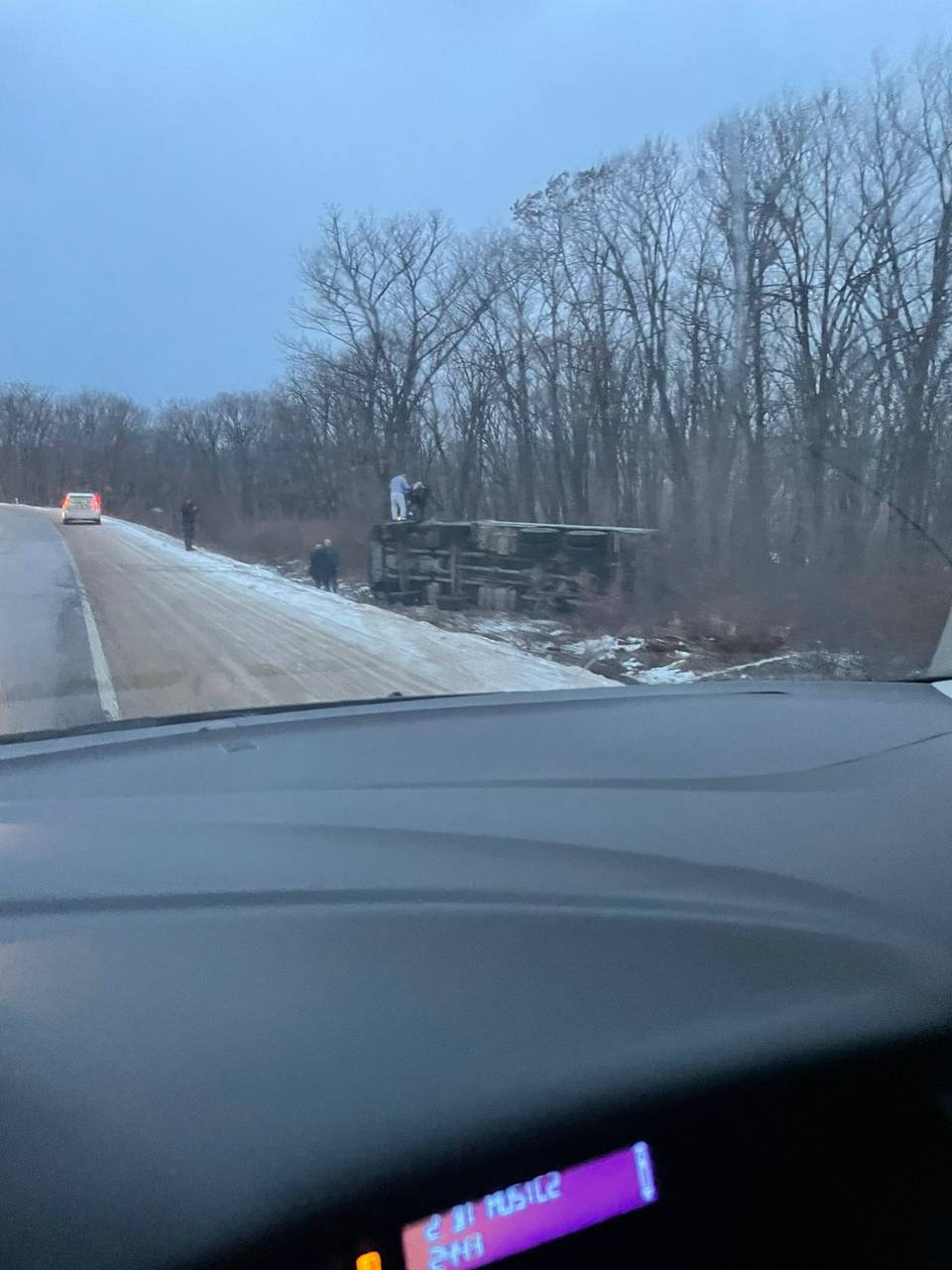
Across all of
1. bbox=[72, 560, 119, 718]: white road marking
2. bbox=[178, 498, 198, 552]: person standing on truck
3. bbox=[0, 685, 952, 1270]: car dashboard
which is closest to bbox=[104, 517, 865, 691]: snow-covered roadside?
bbox=[72, 560, 119, 718]: white road marking

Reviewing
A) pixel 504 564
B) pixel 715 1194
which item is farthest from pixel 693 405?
pixel 715 1194

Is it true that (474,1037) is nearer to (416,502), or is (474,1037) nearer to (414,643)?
(414,643)

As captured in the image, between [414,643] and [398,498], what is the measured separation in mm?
7172

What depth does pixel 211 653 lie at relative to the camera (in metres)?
10.6

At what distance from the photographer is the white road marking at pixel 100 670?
8152 mm

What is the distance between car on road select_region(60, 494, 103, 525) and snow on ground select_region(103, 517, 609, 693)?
1133 inches

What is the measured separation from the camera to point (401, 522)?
60.9 feet

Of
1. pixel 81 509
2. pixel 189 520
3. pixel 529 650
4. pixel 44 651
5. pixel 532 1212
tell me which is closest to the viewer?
pixel 532 1212

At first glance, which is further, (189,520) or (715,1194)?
(189,520)

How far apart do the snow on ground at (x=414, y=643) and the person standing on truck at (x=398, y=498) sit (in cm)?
187

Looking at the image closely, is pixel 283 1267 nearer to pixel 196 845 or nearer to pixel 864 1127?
pixel 864 1127

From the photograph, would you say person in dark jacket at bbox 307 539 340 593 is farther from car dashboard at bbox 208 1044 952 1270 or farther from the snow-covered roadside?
car dashboard at bbox 208 1044 952 1270

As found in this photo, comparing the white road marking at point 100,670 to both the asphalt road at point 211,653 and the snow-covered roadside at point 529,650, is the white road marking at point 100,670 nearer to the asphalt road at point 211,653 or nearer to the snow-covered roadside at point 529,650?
the asphalt road at point 211,653

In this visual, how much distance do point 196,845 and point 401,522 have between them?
15877 mm
